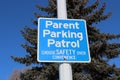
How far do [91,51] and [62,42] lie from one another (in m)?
16.9

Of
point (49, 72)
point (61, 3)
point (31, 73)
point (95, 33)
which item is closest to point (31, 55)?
point (31, 73)

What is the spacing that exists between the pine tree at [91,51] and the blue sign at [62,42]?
14515 mm

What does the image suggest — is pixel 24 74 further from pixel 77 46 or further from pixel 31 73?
pixel 77 46

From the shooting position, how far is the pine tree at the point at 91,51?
2067 centimetres

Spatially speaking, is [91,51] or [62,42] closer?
[62,42]

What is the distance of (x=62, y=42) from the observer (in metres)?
4.82

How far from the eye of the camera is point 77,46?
4.82 metres

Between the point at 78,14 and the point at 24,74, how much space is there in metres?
6.47

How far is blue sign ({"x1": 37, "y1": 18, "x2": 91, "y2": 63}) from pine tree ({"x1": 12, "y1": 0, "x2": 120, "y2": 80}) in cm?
1451

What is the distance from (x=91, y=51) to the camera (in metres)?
21.5

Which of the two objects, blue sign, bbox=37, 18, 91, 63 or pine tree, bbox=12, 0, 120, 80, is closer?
blue sign, bbox=37, 18, 91, 63

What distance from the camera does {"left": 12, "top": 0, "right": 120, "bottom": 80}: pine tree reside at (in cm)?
2067

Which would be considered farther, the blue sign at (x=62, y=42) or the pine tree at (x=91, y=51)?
the pine tree at (x=91, y=51)

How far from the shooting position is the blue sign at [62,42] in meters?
4.71
